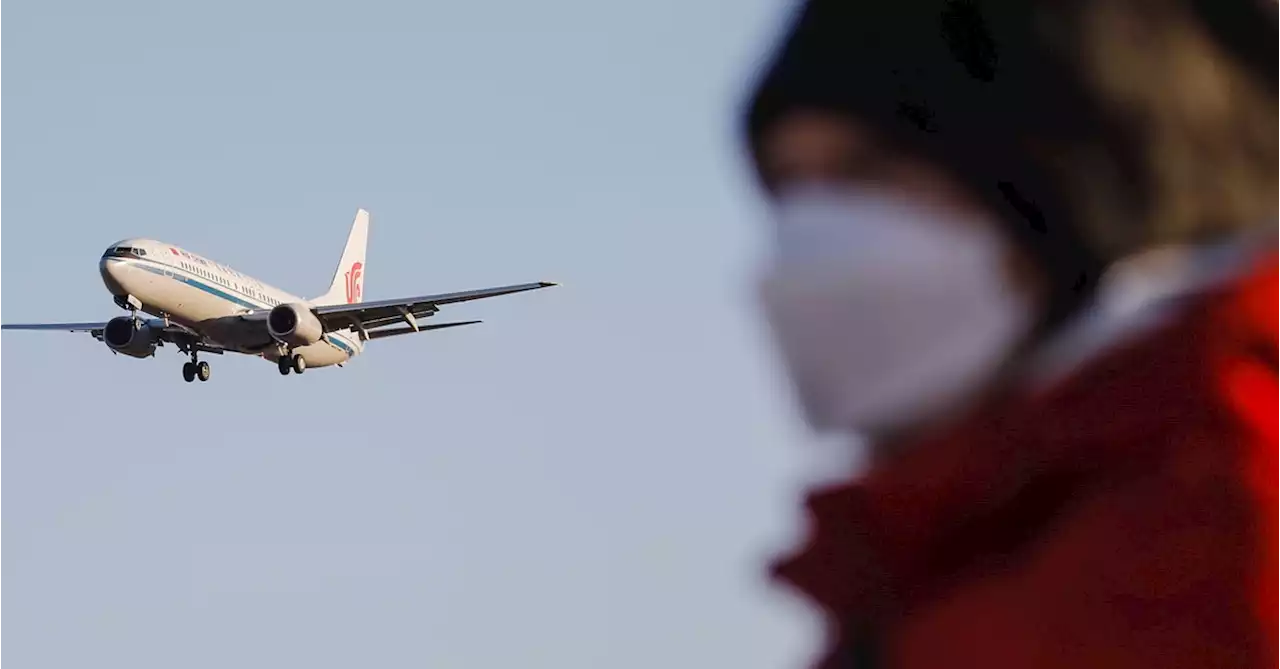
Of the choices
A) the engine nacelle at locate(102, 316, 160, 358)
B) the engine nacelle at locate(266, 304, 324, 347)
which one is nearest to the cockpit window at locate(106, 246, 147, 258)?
the engine nacelle at locate(102, 316, 160, 358)

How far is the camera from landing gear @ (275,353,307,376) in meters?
55.3

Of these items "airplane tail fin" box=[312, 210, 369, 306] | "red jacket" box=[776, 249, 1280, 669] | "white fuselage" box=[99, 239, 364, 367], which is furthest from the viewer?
Result: "airplane tail fin" box=[312, 210, 369, 306]

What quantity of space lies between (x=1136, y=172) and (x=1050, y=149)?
11 centimetres

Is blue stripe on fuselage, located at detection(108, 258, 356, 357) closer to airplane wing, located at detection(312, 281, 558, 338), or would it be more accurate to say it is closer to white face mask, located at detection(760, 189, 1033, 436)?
airplane wing, located at detection(312, 281, 558, 338)

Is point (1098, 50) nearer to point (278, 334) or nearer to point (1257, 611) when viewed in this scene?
point (1257, 611)

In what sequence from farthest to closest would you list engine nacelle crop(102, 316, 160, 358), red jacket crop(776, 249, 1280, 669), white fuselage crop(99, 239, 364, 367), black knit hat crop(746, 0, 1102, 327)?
engine nacelle crop(102, 316, 160, 358), white fuselage crop(99, 239, 364, 367), black knit hat crop(746, 0, 1102, 327), red jacket crop(776, 249, 1280, 669)

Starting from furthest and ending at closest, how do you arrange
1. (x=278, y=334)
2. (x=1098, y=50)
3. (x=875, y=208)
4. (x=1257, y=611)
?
(x=278, y=334) → (x=875, y=208) → (x=1098, y=50) → (x=1257, y=611)

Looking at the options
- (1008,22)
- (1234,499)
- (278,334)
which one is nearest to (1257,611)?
(1234,499)

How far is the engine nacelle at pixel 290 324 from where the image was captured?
52688mm

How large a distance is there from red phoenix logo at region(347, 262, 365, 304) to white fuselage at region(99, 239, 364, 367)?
72.7 feet

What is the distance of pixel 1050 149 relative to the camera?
1.91 metres

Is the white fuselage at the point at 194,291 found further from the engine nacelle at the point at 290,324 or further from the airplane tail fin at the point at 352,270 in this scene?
the airplane tail fin at the point at 352,270

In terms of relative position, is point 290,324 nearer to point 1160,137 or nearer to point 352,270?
point 352,270

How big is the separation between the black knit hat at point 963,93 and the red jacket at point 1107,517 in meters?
0.13
